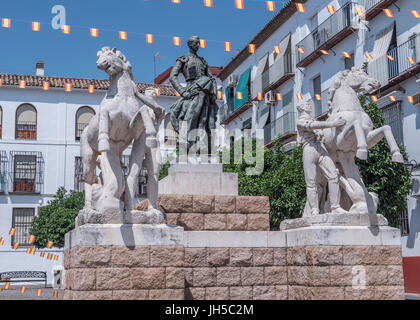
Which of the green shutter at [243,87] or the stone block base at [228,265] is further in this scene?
the green shutter at [243,87]

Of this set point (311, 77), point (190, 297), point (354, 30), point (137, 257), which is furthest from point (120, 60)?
point (311, 77)

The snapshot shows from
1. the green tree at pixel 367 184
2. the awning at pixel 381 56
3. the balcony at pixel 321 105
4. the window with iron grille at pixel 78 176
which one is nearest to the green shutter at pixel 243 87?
the balcony at pixel 321 105

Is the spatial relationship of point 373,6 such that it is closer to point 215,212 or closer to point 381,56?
point 381,56

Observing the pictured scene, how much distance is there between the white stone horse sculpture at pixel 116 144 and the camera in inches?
279

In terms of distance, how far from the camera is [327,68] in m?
26.3

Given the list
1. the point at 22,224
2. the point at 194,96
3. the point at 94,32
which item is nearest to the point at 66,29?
the point at 94,32

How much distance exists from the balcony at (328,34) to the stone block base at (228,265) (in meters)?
17.4

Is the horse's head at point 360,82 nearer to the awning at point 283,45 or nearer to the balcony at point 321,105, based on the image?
the balcony at point 321,105

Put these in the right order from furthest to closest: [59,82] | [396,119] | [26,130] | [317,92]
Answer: [59,82] → [26,130] → [317,92] → [396,119]

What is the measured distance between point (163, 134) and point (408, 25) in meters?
20.7

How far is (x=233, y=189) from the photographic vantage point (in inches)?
358

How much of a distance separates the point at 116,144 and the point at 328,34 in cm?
2054

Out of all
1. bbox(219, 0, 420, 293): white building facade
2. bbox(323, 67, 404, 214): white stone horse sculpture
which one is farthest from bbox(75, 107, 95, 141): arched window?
bbox(323, 67, 404, 214): white stone horse sculpture

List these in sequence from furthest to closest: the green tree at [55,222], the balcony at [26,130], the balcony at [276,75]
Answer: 1. the balcony at [26,130]
2. the green tree at [55,222]
3. the balcony at [276,75]
